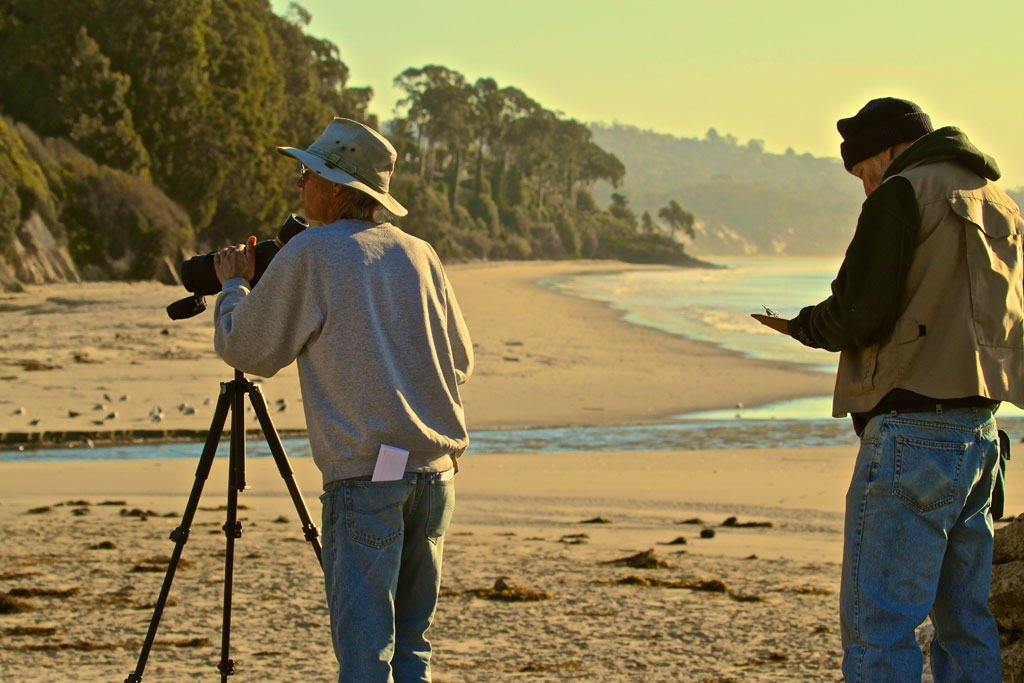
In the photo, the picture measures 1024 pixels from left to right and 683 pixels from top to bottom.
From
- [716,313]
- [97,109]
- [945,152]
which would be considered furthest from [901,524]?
[97,109]

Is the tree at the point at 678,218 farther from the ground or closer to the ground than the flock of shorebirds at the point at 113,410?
farther from the ground

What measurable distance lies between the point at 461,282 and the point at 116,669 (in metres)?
38.7

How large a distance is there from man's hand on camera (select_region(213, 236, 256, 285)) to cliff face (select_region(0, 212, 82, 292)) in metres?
23.0

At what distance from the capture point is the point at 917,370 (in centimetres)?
244

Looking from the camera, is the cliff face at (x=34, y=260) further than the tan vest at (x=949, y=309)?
Yes

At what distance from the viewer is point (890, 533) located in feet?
7.97

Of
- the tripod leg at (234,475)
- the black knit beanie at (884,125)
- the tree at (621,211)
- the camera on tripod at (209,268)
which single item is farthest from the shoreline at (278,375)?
the tree at (621,211)

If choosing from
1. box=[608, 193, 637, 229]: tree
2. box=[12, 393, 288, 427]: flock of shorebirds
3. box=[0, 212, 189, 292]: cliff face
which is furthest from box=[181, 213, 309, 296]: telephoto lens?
box=[608, 193, 637, 229]: tree

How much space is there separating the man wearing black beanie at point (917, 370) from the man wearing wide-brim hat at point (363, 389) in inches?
34.8

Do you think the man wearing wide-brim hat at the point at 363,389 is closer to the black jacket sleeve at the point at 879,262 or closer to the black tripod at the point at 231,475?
the black tripod at the point at 231,475

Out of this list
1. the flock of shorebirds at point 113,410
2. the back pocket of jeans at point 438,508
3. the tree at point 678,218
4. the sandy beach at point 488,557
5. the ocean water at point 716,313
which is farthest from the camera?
the tree at point 678,218

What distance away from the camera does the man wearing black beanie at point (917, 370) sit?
242cm

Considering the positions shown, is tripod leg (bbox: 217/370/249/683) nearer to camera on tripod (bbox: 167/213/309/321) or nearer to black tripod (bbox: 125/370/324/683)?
black tripod (bbox: 125/370/324/683)

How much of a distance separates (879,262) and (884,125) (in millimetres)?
382
